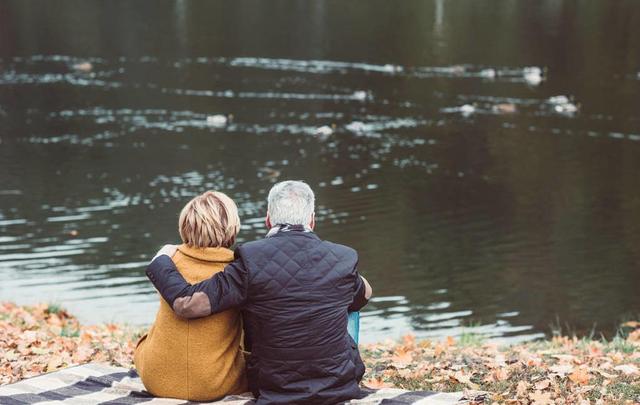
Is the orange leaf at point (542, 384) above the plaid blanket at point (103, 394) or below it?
below

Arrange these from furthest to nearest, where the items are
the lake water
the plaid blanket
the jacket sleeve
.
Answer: the lake water
the plaid blanket
the jacket sleeve

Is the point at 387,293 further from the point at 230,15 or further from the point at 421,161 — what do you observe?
the point at 230,15

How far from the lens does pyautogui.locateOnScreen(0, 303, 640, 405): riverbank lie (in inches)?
308

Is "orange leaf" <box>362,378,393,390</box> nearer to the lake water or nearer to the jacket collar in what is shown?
the jacket collar

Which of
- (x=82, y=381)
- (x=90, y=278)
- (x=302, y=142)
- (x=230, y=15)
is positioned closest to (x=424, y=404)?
(x=82, y=381)

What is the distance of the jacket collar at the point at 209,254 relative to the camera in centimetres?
684

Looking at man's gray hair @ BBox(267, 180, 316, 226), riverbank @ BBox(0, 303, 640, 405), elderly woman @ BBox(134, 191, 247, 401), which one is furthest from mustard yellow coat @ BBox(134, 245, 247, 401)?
riverbank @ BBox(0, 303, 640, 405)

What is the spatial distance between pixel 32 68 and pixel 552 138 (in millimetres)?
26148

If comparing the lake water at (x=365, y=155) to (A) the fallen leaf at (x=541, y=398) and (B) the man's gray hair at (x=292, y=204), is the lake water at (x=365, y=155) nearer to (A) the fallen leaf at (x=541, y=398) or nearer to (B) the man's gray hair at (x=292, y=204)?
(A) the fallen leaf at (x=541, y=398)

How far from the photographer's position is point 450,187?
27.8m

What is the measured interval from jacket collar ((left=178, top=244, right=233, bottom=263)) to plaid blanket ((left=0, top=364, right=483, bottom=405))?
3.48ft

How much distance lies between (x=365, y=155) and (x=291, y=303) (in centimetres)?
2494

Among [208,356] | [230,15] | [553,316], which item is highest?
[230,15]

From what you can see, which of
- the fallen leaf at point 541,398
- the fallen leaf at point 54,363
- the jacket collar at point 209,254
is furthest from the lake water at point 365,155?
the jacket collar at point 209,254
